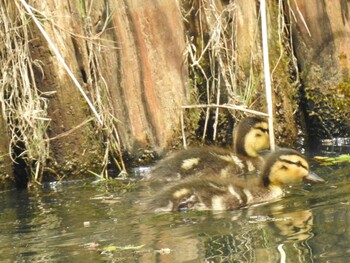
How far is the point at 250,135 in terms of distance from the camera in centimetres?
711

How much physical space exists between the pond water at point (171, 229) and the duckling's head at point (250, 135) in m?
0.57

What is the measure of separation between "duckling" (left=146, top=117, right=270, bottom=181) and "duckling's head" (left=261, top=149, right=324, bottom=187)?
0.53 meters

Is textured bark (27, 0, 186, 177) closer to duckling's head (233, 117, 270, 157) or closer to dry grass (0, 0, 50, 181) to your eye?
dry grass (0, 0, 50, 181)

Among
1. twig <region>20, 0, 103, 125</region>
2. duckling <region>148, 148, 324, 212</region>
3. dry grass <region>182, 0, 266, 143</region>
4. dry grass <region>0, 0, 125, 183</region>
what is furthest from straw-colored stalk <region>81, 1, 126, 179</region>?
duckling <region>148, 148, 324, 212</region>

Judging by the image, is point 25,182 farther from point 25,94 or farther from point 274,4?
point 274,4

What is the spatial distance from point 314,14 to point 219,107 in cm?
98

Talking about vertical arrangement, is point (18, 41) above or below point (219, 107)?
above

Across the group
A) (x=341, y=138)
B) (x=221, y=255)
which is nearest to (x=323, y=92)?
(x=341, y=138)

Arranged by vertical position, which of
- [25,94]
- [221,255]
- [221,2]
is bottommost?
[221,255]

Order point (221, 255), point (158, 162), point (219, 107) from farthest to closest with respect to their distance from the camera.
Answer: point (219, 107)
point (158, 162)
point (221, 255)

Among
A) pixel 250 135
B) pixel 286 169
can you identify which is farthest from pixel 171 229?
pixel 250 135

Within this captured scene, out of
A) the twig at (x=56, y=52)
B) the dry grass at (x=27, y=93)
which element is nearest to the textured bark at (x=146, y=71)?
the dry grass at (x=27, y=93)

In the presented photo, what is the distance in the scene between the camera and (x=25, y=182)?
722cm

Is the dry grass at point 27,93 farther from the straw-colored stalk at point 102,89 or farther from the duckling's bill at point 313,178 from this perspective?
the duckling's bill at point 313,178
